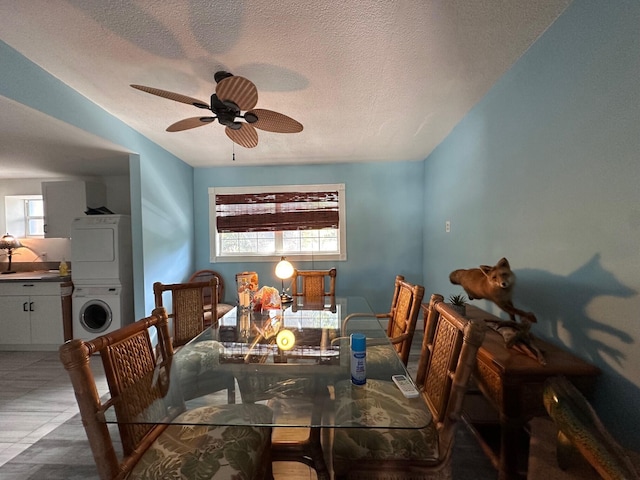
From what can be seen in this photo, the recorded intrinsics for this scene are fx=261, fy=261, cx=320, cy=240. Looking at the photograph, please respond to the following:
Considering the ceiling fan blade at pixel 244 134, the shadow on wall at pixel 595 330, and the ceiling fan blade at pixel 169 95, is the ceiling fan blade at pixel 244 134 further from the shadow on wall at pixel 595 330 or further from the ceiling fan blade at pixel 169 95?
the shadow on wall at pixel 595 330

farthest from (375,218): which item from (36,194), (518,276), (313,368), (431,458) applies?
(36,194)

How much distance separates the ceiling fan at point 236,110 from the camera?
141 centimetres

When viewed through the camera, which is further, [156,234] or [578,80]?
[156,234]

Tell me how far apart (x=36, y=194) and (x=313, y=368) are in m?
4.97

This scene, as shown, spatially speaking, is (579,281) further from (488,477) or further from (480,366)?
(488,477)

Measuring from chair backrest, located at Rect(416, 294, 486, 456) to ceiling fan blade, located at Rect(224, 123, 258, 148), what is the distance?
1.65m

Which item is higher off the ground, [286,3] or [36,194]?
[286,3]

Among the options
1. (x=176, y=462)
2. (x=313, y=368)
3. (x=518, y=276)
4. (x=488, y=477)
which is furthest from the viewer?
(x=518, y=276)

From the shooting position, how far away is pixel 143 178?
9.06 feet

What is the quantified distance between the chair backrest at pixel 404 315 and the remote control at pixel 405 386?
1.47ft

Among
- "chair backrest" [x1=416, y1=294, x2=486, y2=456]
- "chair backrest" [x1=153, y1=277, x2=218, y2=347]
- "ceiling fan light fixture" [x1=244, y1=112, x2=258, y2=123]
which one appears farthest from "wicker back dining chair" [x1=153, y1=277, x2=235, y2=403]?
"ceiling fan light fixture" [x1=244, y1=112, x2=258, y2=123]

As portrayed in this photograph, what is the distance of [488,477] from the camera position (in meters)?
1.43

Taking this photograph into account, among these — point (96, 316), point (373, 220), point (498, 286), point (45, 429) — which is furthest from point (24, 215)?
point (498, 286)

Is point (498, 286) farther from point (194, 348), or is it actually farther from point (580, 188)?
point (194, 348)
